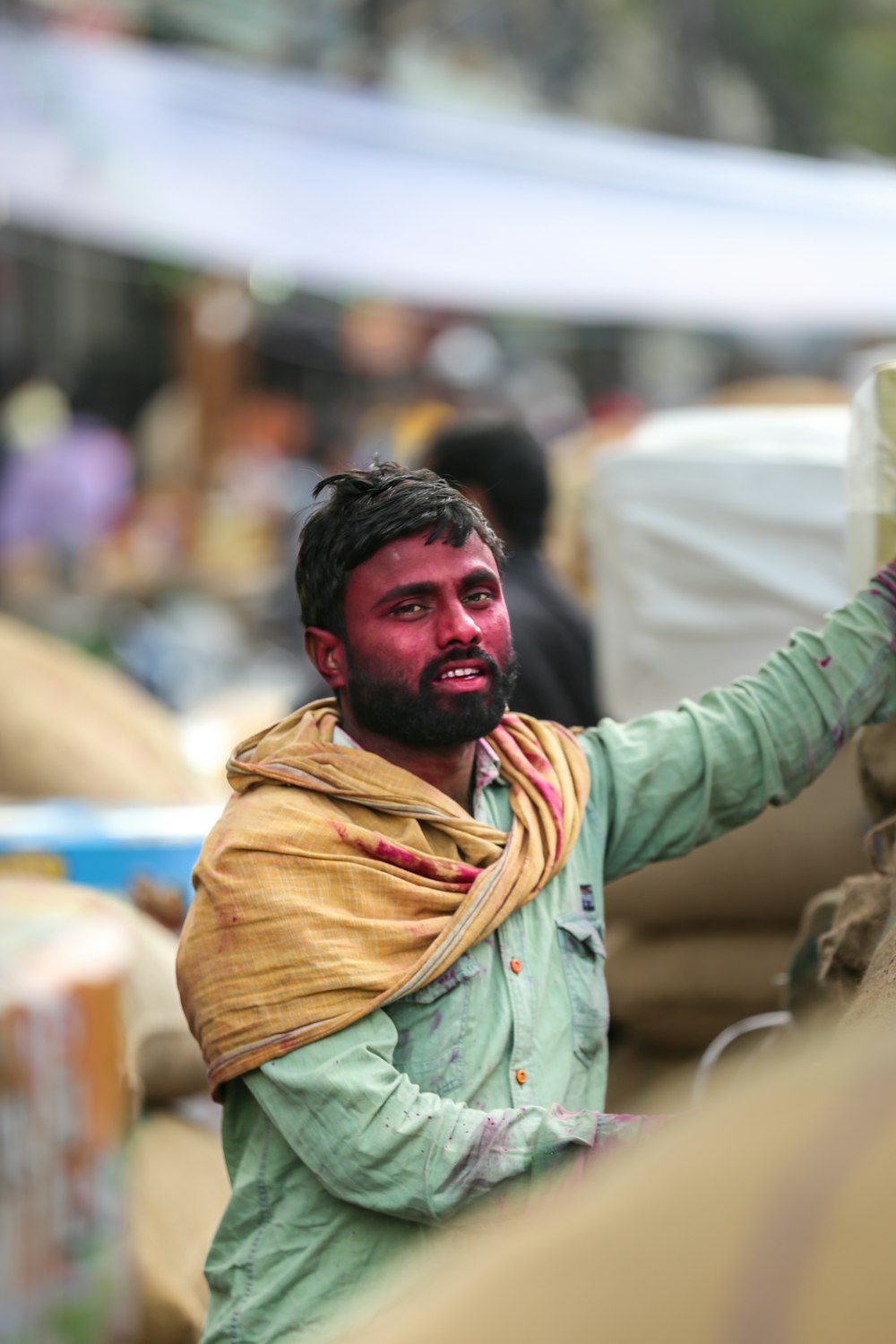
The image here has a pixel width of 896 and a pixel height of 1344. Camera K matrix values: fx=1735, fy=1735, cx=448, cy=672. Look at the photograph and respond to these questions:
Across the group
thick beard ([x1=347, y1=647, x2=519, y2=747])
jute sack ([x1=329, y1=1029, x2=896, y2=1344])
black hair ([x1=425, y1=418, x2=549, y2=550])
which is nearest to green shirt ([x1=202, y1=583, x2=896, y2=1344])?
thick beard ([x1=347, y1=647, x2=519, y2=747])

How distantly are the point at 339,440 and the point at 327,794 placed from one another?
10947 mm

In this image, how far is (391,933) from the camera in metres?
1.79

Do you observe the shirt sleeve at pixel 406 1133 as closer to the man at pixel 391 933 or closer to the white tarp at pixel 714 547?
the man at pixel 391 933

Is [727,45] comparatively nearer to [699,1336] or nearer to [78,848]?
[78,848]

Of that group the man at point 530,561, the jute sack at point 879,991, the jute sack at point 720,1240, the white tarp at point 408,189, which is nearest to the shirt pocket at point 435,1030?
the jute sack at point 879,991

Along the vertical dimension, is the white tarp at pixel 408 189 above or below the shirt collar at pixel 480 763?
above

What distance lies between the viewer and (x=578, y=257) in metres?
7.46

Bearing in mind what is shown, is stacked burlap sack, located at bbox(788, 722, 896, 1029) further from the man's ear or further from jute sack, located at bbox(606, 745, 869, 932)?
the man's ear

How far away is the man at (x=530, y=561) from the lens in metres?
3.75

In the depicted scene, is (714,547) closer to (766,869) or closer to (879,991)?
(766,869)

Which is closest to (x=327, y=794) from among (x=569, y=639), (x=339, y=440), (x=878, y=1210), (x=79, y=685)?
(x=878, y=1210)

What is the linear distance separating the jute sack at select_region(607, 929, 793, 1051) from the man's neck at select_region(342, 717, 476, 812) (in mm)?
1421

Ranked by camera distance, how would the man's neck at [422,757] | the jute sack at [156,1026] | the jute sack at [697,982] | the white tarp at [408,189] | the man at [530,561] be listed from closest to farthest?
1. the man's neck at [422,757]
2. the jute sack at [156,1026]
3. the jute sack at [697,982]
4. the man at [530,561]
5. the white tarp at [408,189]

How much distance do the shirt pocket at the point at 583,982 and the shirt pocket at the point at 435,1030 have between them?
150mm
